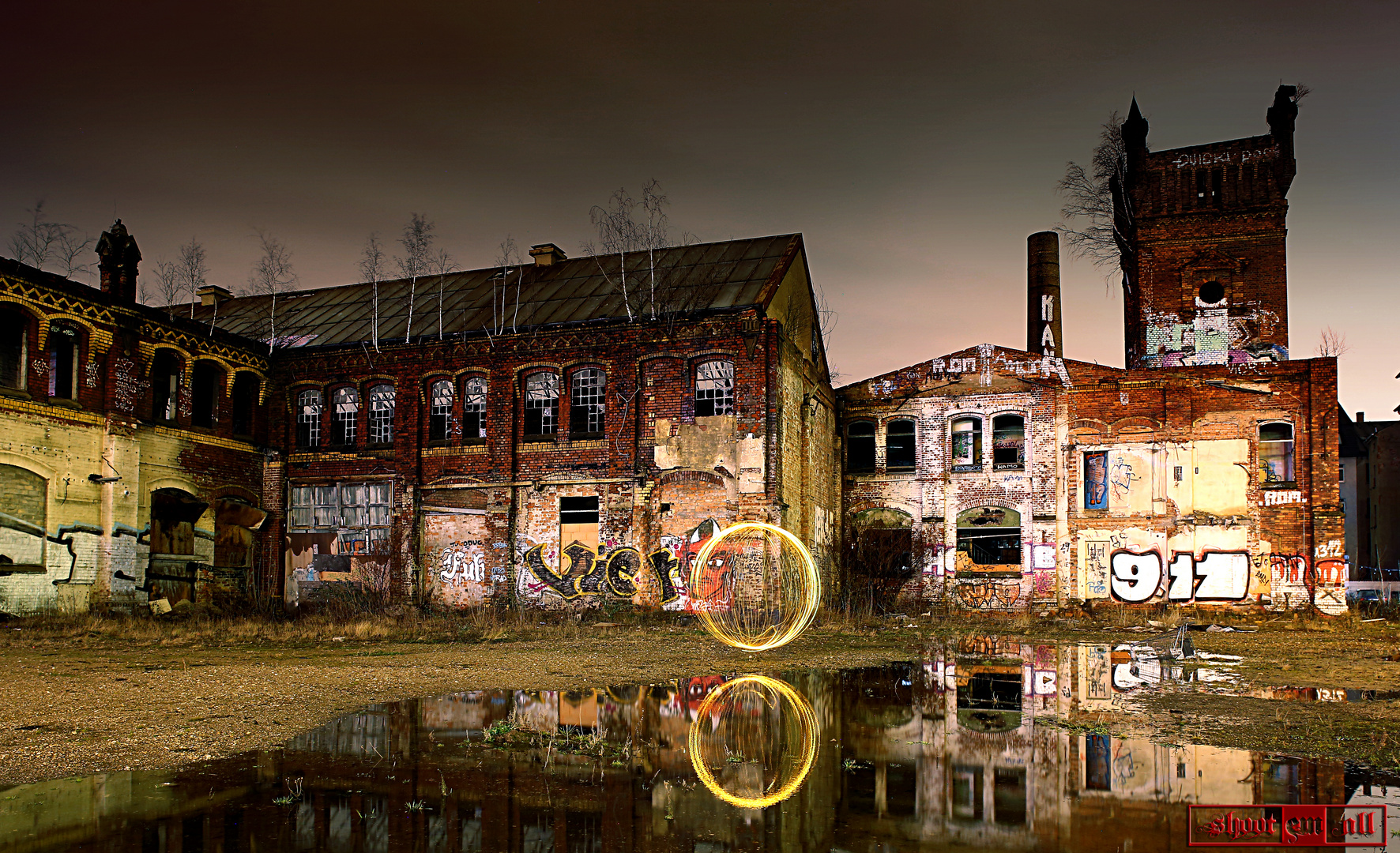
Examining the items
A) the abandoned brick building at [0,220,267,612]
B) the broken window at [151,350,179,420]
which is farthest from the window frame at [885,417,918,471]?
the broken window at [151,350,179,420]

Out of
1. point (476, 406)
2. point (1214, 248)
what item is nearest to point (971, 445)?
point (1214, 248)

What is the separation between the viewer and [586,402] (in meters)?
21.7

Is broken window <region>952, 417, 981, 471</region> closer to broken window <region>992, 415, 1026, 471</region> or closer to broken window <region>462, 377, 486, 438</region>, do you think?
broken window <region>992, 415, 1026, 471</region>

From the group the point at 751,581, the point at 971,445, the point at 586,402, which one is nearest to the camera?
the point at 751,581

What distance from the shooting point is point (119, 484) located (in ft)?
62.6

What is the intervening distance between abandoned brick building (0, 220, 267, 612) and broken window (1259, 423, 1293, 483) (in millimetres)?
25100

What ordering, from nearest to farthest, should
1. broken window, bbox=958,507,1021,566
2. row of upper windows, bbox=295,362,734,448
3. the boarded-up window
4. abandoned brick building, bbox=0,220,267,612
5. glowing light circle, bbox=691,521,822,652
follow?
the boarded-up window
abandoned brick building, bbox=0,220,267,612
glowing light circle, bbox=691,521,822,652
row of upper windows, bbox=295,362,734,448
broken window, bbox=958,507,1021,566

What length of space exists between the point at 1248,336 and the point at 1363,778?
2499 cm

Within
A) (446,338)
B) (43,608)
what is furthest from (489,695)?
(446,338)

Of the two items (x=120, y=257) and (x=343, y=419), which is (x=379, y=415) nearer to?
(x=343, y=419)

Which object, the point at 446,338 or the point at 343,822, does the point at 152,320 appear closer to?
the point at 446,338

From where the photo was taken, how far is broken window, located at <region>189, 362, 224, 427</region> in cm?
2202

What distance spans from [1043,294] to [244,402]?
76.4 feet

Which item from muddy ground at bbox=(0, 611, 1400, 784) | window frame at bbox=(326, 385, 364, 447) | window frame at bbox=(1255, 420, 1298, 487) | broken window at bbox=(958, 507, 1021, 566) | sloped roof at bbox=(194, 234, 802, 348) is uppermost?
sloped roof at bbox=(194, 234, 802, 348)
